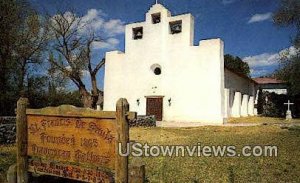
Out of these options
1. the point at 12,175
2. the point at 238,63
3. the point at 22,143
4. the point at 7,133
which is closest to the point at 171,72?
the point at 7,133

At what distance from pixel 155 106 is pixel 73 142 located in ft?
73.5

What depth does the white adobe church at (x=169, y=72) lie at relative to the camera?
81.0ft

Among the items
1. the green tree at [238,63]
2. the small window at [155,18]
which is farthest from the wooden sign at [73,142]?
the green tree at [238,63]

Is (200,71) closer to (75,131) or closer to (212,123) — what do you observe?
(212,123)

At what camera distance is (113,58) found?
97.7ft

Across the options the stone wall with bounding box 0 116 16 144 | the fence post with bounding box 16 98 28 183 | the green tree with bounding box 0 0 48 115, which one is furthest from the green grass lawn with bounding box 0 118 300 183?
the green tree with bounding box 0 0 48 115

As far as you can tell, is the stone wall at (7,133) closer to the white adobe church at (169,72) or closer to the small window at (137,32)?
the white adobe church at (169,72)

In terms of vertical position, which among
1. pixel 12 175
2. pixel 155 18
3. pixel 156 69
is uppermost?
pixel 155 18

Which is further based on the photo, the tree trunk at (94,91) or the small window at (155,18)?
the tree trunk at (94,91)

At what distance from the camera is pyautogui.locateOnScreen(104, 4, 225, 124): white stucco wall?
2464 cm

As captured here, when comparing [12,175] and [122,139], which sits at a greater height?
[122,139]

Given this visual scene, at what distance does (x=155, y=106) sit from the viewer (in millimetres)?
27406

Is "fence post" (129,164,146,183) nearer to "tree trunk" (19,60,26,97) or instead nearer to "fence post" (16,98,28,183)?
"fence post" (16,98,28,183)

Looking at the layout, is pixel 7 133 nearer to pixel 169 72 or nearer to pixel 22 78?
pixel 22 78
